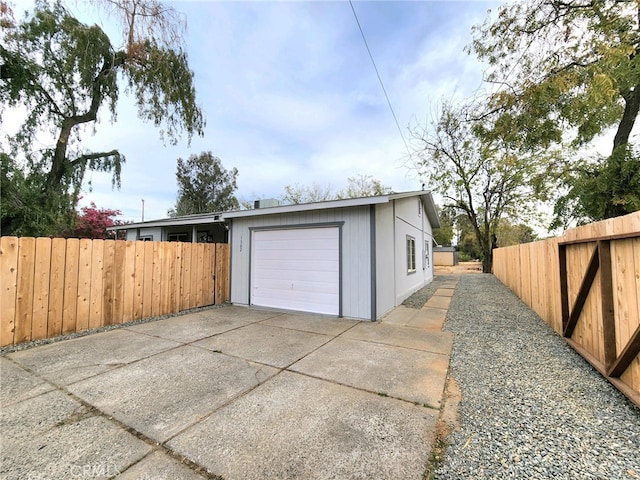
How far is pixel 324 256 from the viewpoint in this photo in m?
6.40

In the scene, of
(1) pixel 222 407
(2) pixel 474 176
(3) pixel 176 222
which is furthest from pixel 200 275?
(2) pixel 474 176

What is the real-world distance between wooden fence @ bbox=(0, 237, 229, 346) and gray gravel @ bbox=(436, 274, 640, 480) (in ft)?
20.0

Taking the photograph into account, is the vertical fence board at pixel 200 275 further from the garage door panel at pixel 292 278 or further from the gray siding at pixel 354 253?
the gray siding at pixel 354 253

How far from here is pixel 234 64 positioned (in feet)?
28.0

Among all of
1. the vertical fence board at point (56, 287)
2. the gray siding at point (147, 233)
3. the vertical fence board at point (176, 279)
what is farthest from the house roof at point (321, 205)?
the gray siding at point (147, 233)

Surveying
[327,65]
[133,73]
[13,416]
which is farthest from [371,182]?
[13,416]

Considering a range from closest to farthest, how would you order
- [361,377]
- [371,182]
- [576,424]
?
[576,424], [361,377], [371,182]

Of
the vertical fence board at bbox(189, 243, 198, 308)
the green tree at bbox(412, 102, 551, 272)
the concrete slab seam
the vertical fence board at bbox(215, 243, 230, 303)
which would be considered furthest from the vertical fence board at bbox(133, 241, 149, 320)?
the green tree at bbox(412, 102, 551, 272)

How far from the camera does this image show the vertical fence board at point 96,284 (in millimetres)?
5270

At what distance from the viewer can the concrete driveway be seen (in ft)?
6.11

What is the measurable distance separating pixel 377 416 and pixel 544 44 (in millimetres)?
7798

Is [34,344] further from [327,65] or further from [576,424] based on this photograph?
[327,65]

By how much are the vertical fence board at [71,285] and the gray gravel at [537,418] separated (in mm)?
6123

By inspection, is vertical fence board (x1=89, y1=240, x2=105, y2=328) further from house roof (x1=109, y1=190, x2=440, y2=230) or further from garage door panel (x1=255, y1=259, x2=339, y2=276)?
garage door panel (x1=255, y1=259, x2=339, y2=276)
